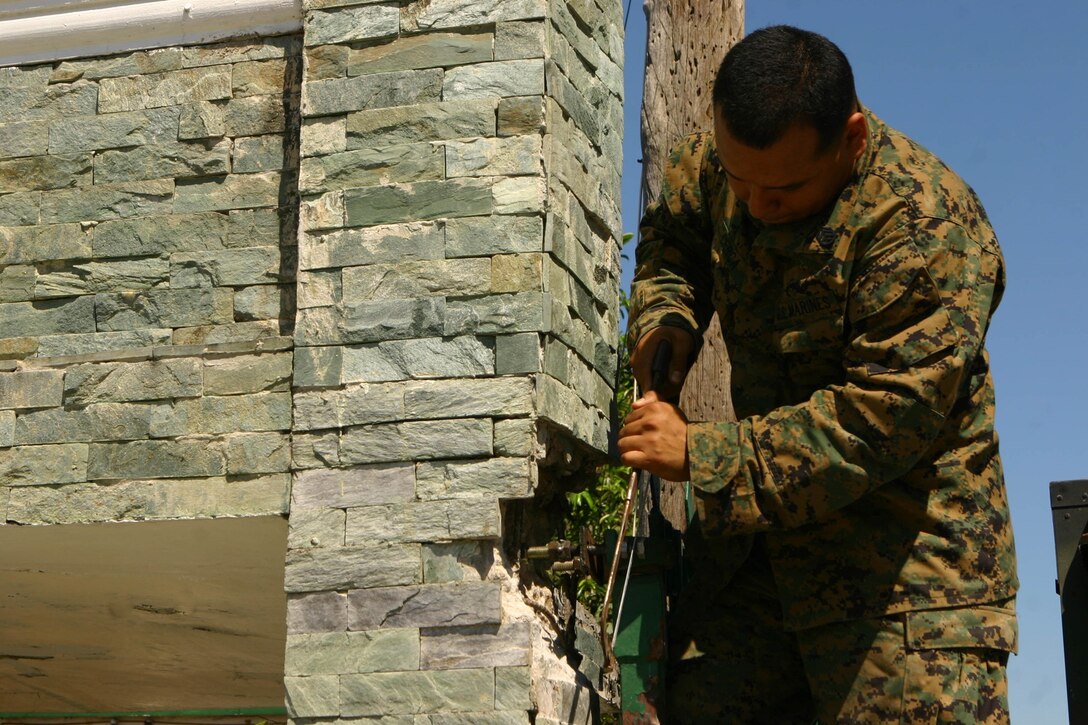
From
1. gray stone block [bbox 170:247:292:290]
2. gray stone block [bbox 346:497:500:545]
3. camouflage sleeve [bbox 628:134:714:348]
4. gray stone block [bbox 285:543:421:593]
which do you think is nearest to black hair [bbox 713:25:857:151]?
camouflage sleeve [bbox 628:134:714:348]

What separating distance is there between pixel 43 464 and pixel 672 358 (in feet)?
6.94

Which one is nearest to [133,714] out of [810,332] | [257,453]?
[257,453]

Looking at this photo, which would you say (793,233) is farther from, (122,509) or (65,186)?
(65,186)

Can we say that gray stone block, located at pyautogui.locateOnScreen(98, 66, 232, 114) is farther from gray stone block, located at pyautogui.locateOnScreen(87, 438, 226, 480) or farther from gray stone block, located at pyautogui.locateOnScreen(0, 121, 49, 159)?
gray stone block, located at pyautogui.locateOnScreen(87, 438, 226, 480)

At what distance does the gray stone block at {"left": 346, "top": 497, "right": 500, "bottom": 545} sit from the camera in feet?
14.8

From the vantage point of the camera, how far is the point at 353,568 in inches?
181

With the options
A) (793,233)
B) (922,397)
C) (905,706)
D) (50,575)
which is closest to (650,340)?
(793,233)

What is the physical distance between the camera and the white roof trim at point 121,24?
17.6ft

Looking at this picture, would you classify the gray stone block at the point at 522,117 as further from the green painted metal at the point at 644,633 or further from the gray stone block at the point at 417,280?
the green painted metal at the point at 644,633

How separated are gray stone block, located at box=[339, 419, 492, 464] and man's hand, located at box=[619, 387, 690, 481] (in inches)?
25.8

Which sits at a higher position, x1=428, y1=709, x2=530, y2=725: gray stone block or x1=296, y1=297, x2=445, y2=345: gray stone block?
x1=296, y1=297, x2=445, y2=345: gray stone block

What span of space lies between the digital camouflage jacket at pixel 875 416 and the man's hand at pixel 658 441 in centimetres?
5

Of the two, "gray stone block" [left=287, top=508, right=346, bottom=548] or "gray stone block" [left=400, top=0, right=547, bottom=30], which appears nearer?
"gray stone block" [left=287, top=508, right=346, bottom=548]

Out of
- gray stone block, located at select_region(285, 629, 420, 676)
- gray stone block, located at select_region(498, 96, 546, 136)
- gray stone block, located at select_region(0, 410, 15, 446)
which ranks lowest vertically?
gray stone block, located at select_region(285, 629, 420, 676)
